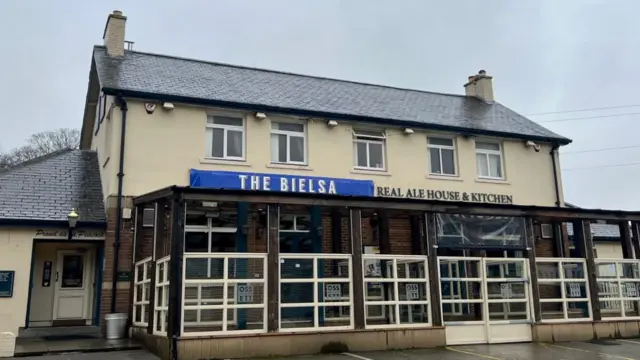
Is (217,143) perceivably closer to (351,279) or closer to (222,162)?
(222,162)

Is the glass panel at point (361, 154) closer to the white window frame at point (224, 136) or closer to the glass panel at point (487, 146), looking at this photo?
the white window frame at point (224, 136)

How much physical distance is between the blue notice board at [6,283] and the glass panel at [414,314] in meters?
8.90

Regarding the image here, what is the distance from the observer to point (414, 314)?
12328mm

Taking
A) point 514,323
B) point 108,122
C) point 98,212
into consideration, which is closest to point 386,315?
point 514,323

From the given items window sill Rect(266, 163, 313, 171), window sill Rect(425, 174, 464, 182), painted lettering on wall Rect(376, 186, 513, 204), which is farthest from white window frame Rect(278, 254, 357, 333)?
window sill Rect(425, 174, 464, 182)

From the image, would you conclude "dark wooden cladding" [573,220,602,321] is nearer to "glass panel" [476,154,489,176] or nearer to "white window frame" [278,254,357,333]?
"glass panel" [476,154,489,176]

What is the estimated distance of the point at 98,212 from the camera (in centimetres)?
1402

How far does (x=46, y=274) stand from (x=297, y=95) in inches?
346

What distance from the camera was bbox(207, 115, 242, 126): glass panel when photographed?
15.4 m

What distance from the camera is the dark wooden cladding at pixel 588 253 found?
546 inches

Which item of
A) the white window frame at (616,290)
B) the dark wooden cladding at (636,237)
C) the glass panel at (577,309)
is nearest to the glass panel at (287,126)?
the glass panel at (577,309)

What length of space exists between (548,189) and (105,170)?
1421cm

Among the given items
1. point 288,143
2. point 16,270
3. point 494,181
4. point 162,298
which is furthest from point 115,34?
point 494,181

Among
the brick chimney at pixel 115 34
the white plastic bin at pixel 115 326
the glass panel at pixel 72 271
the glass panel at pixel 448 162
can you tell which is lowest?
the white plastic bin at pixel 115 326
